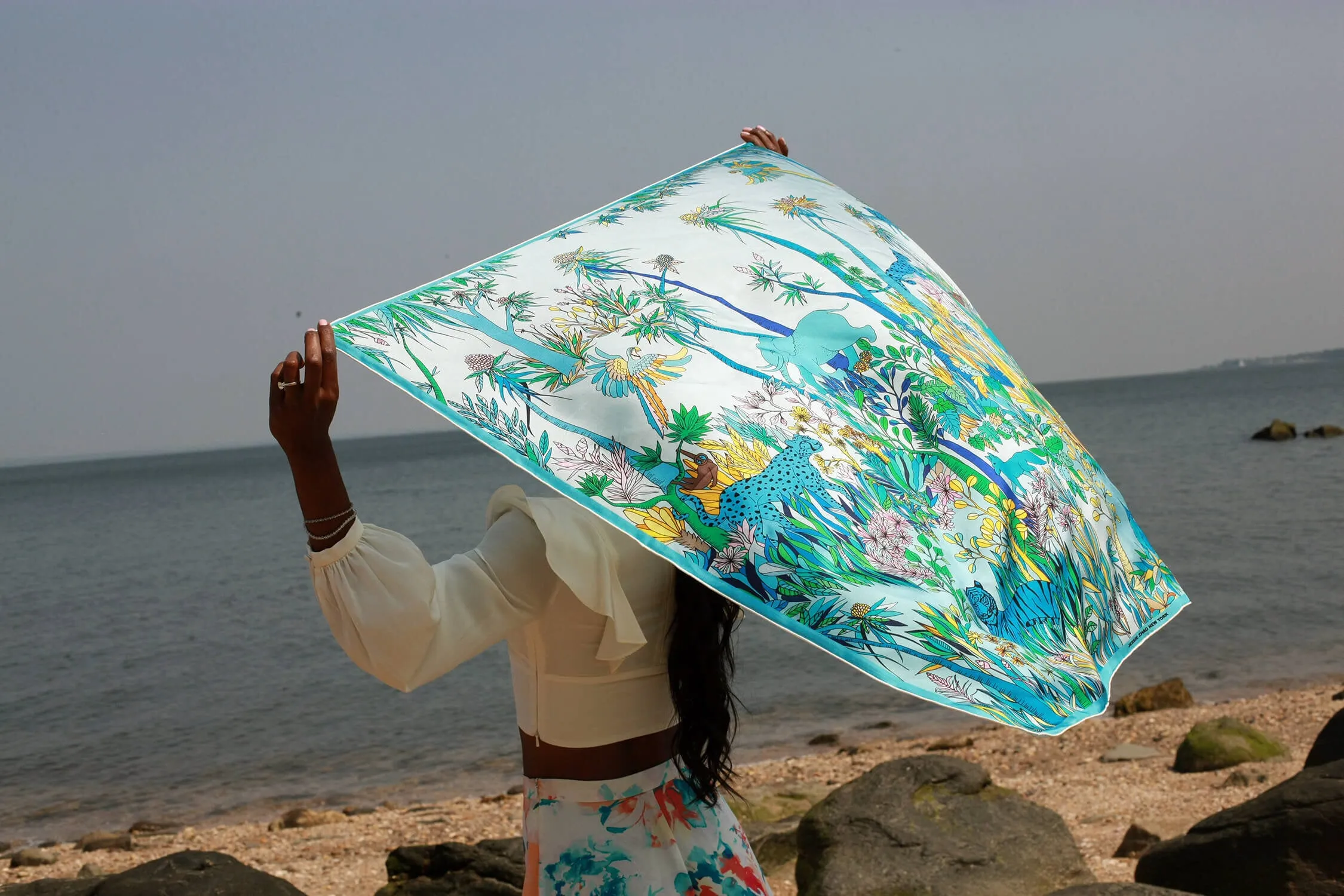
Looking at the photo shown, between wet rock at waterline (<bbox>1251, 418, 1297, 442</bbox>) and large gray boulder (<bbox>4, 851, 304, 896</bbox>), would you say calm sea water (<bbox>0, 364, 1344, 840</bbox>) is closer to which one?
large gray boulder (<bbox>4, 851, 304, 896</bbox>)

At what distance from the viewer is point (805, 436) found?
1636mm

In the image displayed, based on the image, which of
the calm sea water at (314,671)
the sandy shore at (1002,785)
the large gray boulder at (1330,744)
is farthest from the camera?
the calm sea water at (314,671)

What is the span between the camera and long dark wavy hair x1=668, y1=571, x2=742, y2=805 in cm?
190

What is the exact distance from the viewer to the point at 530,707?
192 cm

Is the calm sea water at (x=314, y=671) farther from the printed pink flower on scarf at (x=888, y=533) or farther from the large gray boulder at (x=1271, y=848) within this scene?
the printed pink flower on scarf at (x=888, y=533)

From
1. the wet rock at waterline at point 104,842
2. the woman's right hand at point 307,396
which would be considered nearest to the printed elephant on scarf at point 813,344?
the woman's right hand at point 307,396

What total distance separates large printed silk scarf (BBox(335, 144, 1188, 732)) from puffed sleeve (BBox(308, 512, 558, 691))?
0.24 m

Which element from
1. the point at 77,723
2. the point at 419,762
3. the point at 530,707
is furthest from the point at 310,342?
the point at 77,723

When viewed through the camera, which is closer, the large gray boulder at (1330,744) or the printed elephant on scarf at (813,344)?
the printed elephant on scarf at (813,344)

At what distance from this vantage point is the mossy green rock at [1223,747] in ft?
21.5

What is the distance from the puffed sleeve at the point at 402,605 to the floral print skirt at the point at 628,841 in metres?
0.43

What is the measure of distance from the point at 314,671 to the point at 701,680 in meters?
13.8

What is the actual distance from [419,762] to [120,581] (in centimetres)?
2125

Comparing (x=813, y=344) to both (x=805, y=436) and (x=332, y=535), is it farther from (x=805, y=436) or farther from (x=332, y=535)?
(x=332, y=535)
